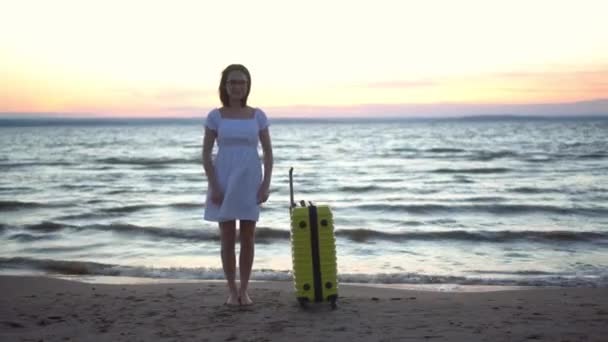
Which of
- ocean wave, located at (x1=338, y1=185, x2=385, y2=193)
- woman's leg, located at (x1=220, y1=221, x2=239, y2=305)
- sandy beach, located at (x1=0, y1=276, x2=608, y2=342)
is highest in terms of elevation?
woman's leg, located at (x1=220, y1=221, x2=239, y2=305)

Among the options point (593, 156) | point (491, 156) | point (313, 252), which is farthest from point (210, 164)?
point (593, 156)

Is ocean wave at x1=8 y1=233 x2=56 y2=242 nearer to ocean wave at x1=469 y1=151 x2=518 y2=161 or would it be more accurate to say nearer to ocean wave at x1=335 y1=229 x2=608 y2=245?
ocean wave at x1=335 y1=229 x2=608 y2=245

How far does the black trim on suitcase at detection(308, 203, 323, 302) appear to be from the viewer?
5.04 meters

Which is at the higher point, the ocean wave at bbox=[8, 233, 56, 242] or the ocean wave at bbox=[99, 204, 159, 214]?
the ocean wave at bbox=[8, 233, 56, 242]

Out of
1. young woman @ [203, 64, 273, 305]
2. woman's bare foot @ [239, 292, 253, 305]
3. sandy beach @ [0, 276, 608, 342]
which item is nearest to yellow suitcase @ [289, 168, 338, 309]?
sandy beach @ [0, 276, 608, 342]

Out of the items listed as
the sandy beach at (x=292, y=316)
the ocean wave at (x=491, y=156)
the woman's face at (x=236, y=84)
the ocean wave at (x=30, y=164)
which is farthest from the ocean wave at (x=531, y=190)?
the ocean wave at (x=30, y=164)

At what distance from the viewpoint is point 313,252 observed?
201 inches

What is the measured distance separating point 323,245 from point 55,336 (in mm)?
2075

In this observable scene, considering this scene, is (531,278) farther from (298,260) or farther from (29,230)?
(29,230)

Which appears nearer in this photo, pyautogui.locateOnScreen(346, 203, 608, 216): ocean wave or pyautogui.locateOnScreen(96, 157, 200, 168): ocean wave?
pyautogui.locateOnScreen(346, 203, 608, 216): ocean wave

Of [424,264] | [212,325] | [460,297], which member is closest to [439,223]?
[424,264]

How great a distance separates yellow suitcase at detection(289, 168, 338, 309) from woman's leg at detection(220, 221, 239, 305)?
51cm

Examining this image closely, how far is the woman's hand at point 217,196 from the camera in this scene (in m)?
5.09

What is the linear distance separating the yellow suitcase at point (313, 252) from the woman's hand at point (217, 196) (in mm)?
558
